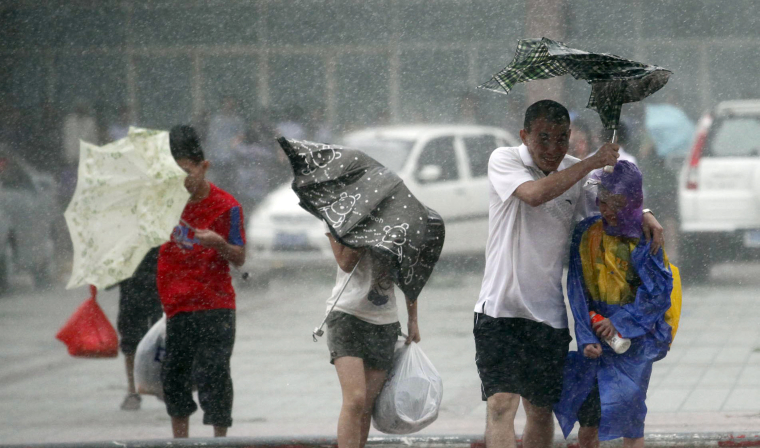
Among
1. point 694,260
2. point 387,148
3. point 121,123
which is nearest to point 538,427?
point 694,260

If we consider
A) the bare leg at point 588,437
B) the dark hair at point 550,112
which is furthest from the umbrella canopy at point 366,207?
the bare leg at point 588,437

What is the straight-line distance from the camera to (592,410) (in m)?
3.67

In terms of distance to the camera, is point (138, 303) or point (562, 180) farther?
point (138, 303)

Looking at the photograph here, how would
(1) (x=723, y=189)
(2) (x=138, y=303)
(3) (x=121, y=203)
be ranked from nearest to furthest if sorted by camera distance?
(3) (x=121, y=203) < (2) (x=138, y=303) < (1) (x=723, y=189)

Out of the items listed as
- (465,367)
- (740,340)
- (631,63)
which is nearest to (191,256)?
(631,63)

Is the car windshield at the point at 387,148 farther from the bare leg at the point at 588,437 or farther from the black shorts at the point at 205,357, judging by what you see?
the bare leg at the point at 588,437

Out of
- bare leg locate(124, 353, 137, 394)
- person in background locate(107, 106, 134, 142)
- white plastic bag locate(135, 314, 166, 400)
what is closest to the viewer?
white plastic bag locate(135, 314, 166, 400)

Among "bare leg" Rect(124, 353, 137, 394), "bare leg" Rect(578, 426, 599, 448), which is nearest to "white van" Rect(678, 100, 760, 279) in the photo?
"bare leg" Rect(124, 353, 137, 394)

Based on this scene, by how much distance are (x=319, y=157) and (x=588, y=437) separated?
1.44m

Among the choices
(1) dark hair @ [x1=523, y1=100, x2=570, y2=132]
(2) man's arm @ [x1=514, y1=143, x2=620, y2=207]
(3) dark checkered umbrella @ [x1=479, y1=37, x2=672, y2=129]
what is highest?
(3) dark checkered umbrella @ [x1=479, y1=37, x2=672, y2=129]

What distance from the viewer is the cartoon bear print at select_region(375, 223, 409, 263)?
3.61 meters

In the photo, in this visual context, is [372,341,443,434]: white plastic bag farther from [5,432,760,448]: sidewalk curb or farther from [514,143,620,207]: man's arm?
[514,143,620,207]: man's arm

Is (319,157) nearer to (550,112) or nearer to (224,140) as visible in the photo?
(550,112)

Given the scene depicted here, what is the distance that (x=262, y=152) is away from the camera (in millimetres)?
11250
